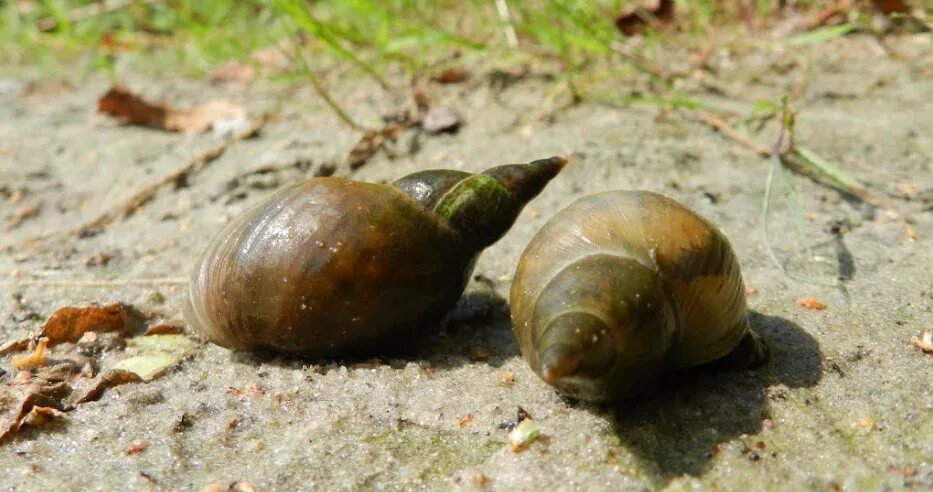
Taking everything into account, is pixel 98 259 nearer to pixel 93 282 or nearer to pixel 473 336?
pixel 93 282

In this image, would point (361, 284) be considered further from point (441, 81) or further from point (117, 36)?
point (117, 36)

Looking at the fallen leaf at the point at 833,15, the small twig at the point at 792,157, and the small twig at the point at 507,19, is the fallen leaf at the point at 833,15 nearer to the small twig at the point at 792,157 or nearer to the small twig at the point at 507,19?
the small twig at the point at 792,157

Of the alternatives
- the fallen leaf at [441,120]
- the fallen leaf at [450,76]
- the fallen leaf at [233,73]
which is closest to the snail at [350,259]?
the fallen leaf at [441,120]

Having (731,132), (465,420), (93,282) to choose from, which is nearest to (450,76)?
(731,132)

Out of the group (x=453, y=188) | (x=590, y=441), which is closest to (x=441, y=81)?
(x=453, y=188)

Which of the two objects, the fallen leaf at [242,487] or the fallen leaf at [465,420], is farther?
the fallen leaf at [465,420]

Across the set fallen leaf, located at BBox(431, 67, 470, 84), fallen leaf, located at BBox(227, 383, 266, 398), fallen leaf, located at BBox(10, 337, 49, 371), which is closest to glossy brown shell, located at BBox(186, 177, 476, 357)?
fallen leaf, located at BBox(227, 383, 266, 398)

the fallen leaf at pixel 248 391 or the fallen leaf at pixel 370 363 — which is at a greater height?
the fallen leaf at pixel 248 391

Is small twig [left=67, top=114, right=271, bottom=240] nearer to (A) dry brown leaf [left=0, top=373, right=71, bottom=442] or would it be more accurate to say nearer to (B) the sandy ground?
(B) the sandy ground
